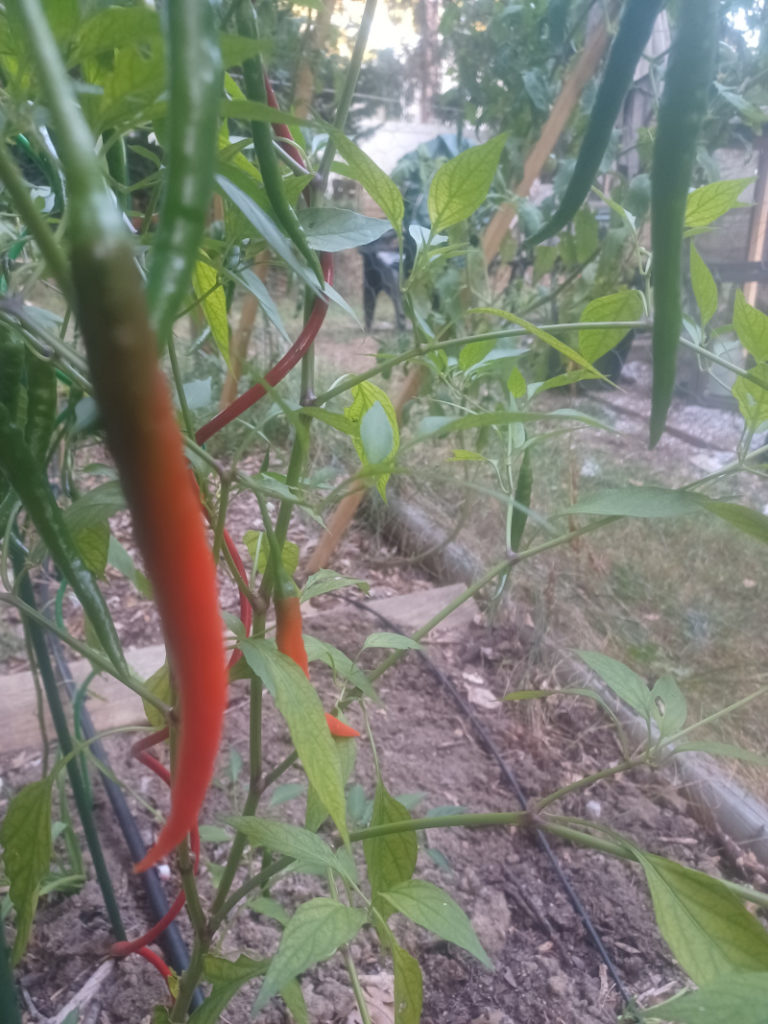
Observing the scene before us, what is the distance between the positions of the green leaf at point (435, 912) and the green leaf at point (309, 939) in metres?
0.02

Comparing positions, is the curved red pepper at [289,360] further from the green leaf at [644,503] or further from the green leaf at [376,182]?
the green leaf at [644,503]

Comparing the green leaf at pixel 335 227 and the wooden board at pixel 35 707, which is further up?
the green leaf at pixel 335 227

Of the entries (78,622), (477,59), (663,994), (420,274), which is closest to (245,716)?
(78,622)

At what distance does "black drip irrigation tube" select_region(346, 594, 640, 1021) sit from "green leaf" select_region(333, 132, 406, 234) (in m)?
0.31

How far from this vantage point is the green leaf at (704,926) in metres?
0.32

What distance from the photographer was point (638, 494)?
0.38m

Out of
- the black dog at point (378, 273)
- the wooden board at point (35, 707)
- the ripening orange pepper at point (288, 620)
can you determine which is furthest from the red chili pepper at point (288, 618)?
the black dog at point (378, 273)

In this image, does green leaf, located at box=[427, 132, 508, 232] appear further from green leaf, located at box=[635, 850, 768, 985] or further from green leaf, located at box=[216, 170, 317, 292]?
green leaf, located at box=[635, 850, 768, 985]

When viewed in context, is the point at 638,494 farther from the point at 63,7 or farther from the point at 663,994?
the point at 663,994

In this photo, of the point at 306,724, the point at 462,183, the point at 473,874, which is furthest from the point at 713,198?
the point at 473,874

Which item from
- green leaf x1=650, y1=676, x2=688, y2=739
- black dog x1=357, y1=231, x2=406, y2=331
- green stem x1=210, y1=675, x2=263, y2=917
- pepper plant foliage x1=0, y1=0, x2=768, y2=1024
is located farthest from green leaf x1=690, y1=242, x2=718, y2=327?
black dog x1=357, y1=231, x2=406, y2=331

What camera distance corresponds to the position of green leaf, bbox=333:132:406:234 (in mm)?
332

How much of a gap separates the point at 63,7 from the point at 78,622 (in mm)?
1325

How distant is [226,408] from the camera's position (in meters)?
0.40
